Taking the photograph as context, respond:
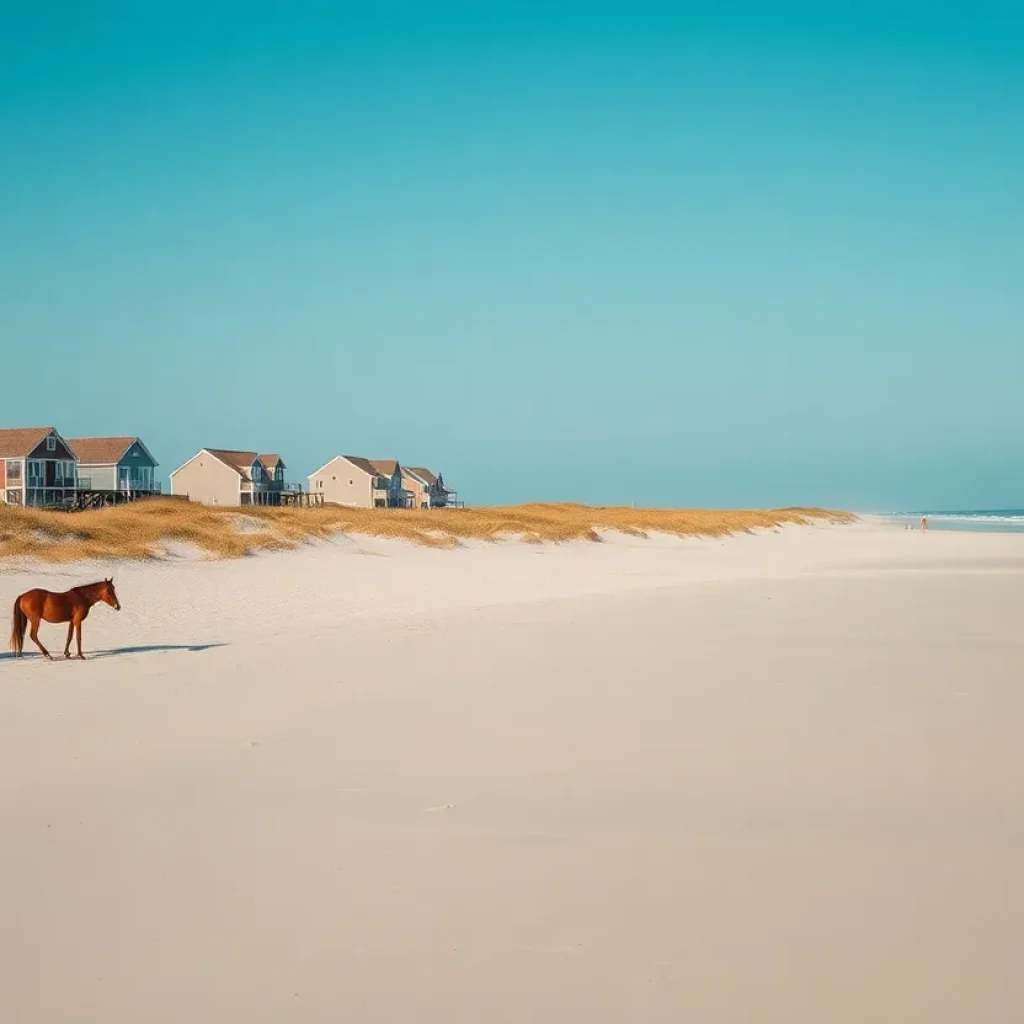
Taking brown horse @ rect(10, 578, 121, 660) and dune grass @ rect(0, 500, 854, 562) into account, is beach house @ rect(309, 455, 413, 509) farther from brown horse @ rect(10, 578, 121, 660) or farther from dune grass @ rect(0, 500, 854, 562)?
brown horse @ rect(10, 578, 121, 660)

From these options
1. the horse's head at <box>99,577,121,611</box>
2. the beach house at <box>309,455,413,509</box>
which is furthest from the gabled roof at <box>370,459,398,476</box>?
the horse's head at <box>99,577,121,611</box>

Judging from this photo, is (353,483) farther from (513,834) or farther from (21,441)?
(513,834)

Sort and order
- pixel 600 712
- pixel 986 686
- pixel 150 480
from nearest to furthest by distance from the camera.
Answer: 1. pixel 600 712
2. pixel 986 686
3. pixel 150 480

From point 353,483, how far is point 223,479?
17.1 metres

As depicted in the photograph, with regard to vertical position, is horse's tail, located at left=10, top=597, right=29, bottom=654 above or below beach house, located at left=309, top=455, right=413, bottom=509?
below

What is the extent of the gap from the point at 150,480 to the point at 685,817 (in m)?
77.3

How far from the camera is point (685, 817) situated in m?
6.17

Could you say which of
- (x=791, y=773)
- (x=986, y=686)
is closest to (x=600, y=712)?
(x=791, y=773)

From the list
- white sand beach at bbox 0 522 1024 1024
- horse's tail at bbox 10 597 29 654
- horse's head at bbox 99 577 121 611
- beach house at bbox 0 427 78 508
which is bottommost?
white sand beach at bbox 0 522 1024 1024

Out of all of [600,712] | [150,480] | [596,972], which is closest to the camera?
[596,972]

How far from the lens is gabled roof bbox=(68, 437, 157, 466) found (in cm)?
7350

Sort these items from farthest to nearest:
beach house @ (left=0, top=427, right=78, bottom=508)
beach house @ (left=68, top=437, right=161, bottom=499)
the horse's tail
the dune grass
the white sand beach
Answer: beach house @ (left=68, top=437, right=161, bottom=499) → beach house @ (left=0, top=427, right=78, bottom=508) → the dune grass → the horse's tail → the white sand beach

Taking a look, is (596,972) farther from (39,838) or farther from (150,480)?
(150,480)

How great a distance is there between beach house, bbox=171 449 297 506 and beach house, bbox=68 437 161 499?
10.7 metres
